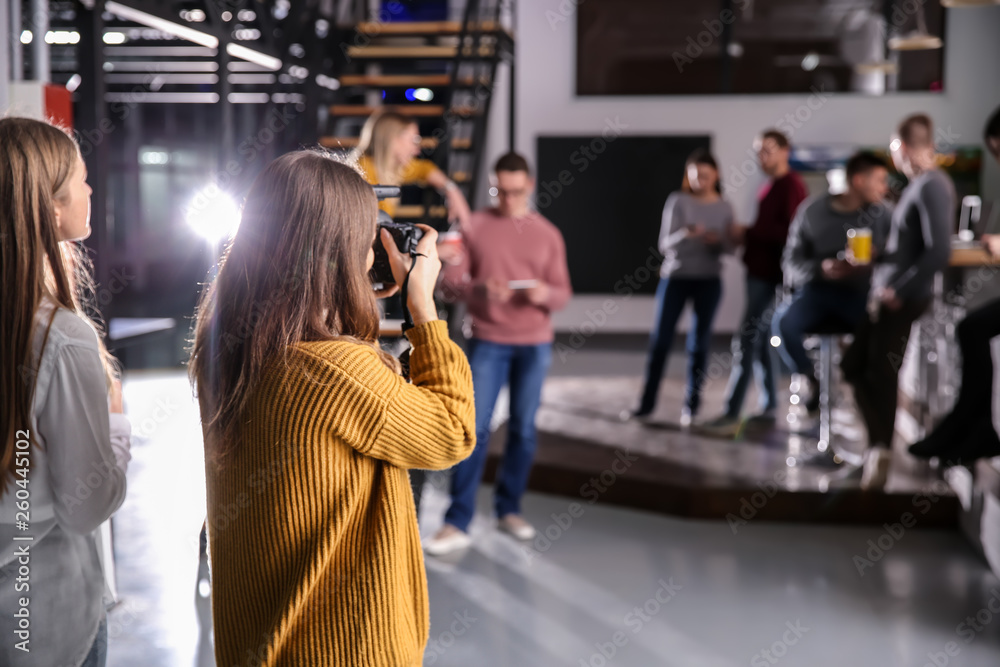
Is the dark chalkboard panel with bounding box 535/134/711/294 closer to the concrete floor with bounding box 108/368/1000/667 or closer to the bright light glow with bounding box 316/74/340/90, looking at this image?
the bright light glow with bounding box 316/74/340/90

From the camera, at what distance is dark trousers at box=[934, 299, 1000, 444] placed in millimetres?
3277

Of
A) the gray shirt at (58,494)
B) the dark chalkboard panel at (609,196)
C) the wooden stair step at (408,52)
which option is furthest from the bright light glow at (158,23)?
the dark chalkboard panel at (609,196)

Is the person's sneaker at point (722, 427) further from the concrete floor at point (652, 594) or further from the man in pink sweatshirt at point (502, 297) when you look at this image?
the man in pink sweatshirt at point (502, 297)

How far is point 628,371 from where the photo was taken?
299 inches

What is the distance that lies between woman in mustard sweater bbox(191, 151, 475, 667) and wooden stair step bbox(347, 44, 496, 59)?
17.4 feet

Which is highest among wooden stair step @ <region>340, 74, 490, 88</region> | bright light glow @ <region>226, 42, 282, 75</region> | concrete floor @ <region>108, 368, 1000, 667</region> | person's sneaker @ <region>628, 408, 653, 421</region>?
wooden stair step @ <region>340, 74, 490, 88</region>

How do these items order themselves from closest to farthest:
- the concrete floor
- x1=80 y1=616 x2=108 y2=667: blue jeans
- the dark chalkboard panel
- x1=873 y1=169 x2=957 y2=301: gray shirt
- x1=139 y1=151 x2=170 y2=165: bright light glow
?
x1=80 y1=616 x2=108 y2=667: blue jeans
the concrete floor
x1=873 y1=169 x2=957 y2=301: gray shirt
the dark chalkboard panel
x1=139 y1=151 x2=170 y2=165: bright light glow

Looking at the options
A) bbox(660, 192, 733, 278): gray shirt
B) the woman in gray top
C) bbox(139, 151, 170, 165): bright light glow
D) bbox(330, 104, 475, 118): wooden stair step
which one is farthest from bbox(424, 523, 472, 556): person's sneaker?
bbox(139, 151, 170, 165): bright light glow

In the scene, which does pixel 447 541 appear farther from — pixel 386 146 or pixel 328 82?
pixel 328 82

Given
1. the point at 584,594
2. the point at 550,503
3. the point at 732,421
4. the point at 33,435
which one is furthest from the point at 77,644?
the point at 732,421

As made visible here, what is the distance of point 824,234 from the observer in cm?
431

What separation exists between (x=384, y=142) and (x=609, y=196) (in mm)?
6373

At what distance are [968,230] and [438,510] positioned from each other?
3222 millimetres

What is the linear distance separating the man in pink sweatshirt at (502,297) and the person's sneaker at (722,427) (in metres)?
1.70
